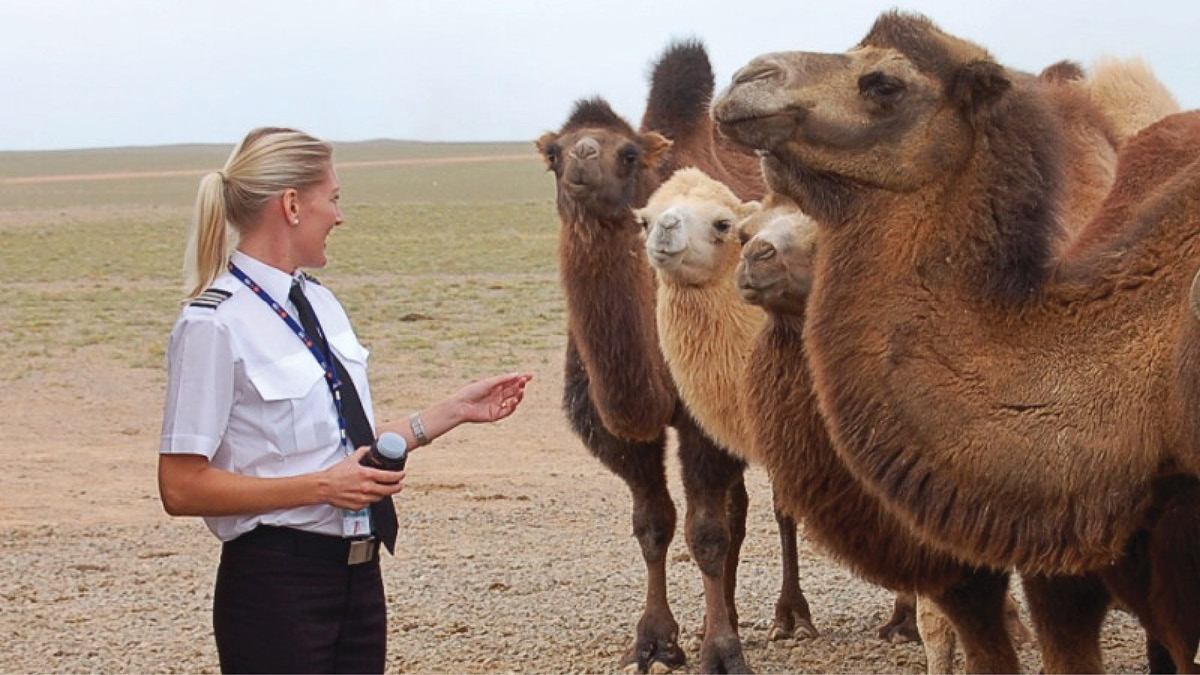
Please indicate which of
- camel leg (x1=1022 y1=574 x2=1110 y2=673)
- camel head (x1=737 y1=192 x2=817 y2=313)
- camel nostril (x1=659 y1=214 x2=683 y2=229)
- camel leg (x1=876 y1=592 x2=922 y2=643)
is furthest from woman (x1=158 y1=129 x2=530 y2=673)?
camel leg (x1=876 y1=592 x2=922 y2=643)

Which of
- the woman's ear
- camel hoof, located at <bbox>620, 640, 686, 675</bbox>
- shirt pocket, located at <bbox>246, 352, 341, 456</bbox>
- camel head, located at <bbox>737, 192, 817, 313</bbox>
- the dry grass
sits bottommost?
the dry grass

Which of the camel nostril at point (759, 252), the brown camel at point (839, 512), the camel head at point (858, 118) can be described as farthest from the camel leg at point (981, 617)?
the camel head at point (858, 118)

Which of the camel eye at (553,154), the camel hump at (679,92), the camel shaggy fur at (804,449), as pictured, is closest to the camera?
the camel shaggy fur at (804,449)

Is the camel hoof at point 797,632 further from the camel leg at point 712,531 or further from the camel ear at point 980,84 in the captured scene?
the camel ear at point 980,84

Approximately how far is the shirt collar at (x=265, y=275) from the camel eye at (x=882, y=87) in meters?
1.65

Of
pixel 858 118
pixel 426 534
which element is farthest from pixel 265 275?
pixel 426 534

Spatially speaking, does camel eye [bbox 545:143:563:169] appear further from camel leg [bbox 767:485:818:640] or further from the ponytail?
the ponytail

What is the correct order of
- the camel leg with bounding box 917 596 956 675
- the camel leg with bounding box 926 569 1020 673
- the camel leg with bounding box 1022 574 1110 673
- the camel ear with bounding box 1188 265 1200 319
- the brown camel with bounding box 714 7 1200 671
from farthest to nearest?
the camel leg with bounding box 917 596 956 675 < the camel leg with bounding box 926 569 1020 673 < the camel leg with bounding box 1022 574 1110 673 < the brown camel with bounding box 714 7 1200 671 < the camel ear with bounding box 1188 265 1200 319

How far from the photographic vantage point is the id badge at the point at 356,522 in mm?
4102

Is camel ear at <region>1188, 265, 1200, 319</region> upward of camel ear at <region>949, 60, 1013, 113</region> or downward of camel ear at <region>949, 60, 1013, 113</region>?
downward

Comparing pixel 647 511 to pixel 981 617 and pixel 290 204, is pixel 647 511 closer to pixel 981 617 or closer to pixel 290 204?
pixel 981 617

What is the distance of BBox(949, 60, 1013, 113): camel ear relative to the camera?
4.78 metres

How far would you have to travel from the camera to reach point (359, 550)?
13.5ft

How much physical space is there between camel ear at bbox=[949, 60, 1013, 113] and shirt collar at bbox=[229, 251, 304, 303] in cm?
188
